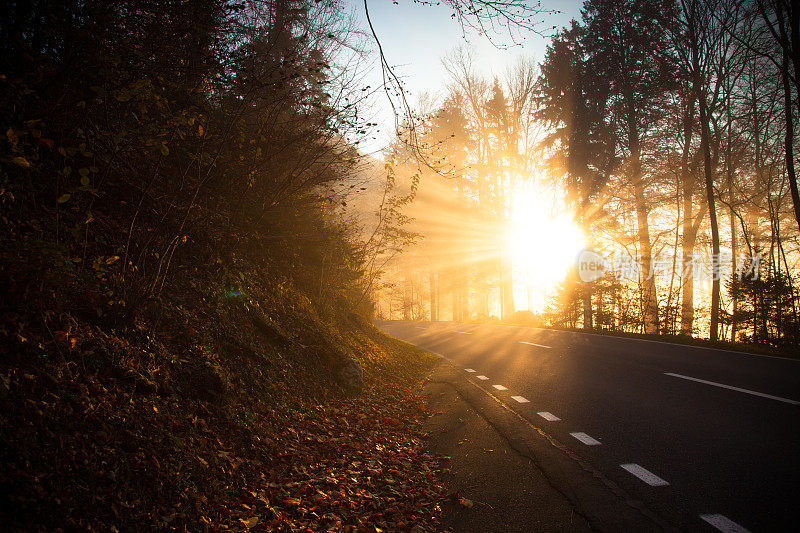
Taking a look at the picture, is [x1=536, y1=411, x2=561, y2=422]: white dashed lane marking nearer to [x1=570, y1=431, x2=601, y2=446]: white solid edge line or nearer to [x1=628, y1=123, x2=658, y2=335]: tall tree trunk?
[x1=570, y1=431, x2=601, y2=446]: white solid edge line

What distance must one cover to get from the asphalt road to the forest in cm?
580

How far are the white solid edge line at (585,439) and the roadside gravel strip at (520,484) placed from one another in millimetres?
319

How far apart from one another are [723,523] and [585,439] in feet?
5.93

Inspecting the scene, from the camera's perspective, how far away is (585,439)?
15.0 feet

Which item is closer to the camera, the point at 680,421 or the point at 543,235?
the point at 680,421

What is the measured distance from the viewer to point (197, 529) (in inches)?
94.3

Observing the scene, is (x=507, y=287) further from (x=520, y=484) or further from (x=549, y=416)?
(x=520, y=484)

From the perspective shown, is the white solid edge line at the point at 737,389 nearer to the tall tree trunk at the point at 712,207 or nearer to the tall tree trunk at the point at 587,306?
the tall tree trunk at the point at 712,207

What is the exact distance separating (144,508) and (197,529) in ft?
1.19

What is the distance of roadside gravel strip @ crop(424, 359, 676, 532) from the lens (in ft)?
9.78

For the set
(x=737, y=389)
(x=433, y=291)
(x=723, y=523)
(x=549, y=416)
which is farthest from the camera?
(x=433, y=291)

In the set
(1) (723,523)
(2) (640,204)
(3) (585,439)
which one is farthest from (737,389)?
(2) (640,204)

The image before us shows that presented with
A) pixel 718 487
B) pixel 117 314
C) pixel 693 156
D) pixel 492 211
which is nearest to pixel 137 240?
pixel 117 314

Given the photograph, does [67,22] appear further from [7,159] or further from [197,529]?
[197,529]
